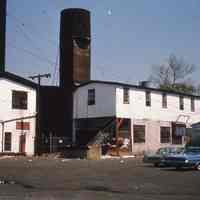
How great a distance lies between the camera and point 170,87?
81.2 metres

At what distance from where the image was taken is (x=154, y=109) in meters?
52.7

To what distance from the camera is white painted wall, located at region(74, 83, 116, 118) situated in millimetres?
48438

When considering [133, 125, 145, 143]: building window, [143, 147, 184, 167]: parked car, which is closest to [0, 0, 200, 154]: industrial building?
[133, 125, 145, 143]: building window

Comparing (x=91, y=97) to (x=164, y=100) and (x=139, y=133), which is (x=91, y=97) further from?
(x=164, y=100)

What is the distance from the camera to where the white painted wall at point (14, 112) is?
153ft

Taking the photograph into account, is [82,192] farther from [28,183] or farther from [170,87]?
[170,87]

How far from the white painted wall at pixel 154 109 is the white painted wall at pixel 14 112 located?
835 centimetres

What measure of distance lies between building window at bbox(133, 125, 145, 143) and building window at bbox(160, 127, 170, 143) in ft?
10.6

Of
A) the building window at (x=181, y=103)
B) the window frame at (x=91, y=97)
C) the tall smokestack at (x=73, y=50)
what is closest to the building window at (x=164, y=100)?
the building window at (x=181, y=103)

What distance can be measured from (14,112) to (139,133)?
41.2 feet

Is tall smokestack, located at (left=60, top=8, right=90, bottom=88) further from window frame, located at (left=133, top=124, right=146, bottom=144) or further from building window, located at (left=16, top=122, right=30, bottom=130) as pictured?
window frame, located at (left=133, top=124, right=146, bottom=144)

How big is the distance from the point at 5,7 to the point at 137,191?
42941mm

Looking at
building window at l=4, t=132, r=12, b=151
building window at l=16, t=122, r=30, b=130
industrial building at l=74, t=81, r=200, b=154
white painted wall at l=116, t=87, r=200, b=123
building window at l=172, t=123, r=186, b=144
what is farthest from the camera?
building window at l=172, t=123, r=186, b=144

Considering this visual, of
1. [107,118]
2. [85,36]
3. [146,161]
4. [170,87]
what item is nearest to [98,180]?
[146,161]
